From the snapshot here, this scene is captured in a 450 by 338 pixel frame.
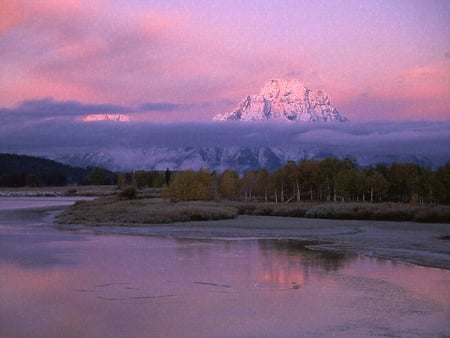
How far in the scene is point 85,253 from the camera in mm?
30109

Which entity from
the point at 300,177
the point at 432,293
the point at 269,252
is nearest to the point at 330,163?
the point at 300,177

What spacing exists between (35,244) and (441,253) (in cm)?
2326

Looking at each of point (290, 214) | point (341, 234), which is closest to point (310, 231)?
point (341, 234)

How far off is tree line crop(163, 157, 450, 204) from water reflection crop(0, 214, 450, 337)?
57.8 meters

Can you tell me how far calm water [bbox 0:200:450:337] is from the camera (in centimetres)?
1500

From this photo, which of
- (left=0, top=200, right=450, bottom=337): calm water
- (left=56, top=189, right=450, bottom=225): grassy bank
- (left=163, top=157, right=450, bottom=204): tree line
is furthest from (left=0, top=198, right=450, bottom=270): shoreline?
(left=163, top=157, right=450, bottom=204): tree line

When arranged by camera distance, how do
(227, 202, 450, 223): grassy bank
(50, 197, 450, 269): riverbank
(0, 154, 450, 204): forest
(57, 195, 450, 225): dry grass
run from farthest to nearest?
(0, 154, 450, 204): forest, (57, 195, 450, 225): dry grass, (227, 202, 450, 223): grassy bank, (50, 197, 450, 269): riverbank

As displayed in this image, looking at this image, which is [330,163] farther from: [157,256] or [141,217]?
[157,256]

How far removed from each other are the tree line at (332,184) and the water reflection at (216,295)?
2277 inches

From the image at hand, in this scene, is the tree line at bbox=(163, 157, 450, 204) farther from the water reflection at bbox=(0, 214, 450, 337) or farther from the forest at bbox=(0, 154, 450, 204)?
the water reflection at bbox=(0, 214, 450, 337)

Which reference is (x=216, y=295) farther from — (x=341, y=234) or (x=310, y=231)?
(x=310, y=231)

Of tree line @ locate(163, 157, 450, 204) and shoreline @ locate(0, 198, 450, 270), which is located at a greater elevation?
tree line @ locate(163, 157, 450, 204)

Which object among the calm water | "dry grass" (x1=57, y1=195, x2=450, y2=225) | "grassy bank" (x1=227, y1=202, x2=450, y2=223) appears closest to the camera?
the calm water

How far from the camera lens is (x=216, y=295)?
19.1m
